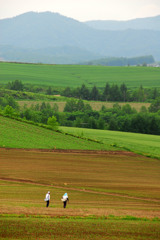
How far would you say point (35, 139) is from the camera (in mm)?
53750

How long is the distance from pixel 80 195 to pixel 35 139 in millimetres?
21877

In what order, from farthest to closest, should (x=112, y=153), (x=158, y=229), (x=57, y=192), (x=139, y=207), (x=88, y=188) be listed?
(x=112, y=153)
(x=88, y=188)
(x=57, y=192)
(x=139, y=207)
(x=158, y=229)

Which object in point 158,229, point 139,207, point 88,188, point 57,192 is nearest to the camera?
point 158,229

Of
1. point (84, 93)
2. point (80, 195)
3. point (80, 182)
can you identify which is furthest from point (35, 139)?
point (84, 93)

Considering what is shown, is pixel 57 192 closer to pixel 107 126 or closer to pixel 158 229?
pixel 158 229

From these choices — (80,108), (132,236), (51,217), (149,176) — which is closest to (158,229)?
(132,236)

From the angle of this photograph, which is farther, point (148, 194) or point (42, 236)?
point (148, 194)

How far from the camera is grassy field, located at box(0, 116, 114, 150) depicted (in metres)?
50.8

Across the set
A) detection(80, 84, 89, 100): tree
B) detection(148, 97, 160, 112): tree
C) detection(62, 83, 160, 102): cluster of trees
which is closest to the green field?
detection(148, 97, 160, 112): tree

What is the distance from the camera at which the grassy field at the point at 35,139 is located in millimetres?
50844

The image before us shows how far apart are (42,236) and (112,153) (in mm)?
30768

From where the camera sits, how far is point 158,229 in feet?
81.1

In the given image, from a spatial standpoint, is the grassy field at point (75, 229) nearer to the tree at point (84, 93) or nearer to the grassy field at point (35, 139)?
the grassy field at point (35, 139)

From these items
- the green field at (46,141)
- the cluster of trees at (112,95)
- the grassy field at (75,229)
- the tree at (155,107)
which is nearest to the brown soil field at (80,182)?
the grassy field at (75,229)
